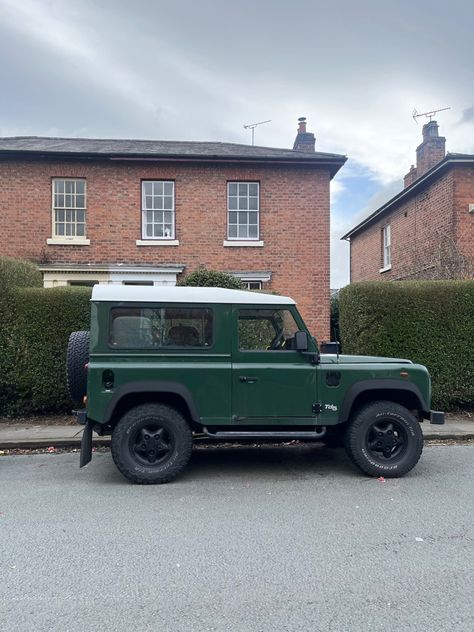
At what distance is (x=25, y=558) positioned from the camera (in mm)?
3422

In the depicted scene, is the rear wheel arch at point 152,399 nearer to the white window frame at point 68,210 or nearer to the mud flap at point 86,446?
the mud flap at point 86,446

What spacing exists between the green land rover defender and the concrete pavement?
6.31 feet

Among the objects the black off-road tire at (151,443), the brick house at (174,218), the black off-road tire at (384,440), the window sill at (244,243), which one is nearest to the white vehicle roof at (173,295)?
the black off-road tire at (151,443)

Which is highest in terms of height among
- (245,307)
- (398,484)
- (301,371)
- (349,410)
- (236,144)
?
(236,144)

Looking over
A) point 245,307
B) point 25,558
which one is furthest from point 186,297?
point 25,558

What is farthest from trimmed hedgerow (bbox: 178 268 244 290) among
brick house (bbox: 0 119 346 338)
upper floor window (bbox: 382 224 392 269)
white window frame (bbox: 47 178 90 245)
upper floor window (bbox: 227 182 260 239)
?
upper floor window (bbox: 382 224 392 269)

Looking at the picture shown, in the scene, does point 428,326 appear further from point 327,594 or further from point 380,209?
point 380,209

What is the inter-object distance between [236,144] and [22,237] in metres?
6.94

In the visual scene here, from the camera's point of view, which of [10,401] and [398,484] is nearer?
[398,484]

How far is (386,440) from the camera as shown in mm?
5230

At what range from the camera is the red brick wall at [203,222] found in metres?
12.6

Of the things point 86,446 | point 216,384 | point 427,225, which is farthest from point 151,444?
point 427,225

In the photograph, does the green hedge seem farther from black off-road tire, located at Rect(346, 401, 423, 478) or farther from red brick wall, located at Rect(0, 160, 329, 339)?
red brick wall, located at Rect(0, 160, 329, 339)

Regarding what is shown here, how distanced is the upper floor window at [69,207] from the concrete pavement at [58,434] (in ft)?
21.3
